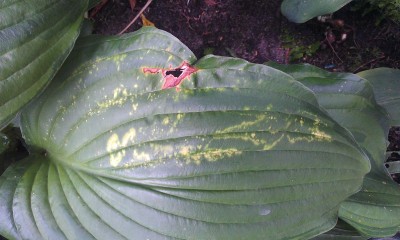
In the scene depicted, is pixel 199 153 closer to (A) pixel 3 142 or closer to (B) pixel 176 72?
(B) pixel 176 72

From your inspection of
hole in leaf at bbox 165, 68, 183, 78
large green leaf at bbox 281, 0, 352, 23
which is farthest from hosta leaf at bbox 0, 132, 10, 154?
large green leaf at bbox 281, 0, 352, 23

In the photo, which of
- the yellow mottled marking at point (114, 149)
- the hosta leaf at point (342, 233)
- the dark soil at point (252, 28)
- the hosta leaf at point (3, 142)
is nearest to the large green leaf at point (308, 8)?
the dark soil at point (252, 28)

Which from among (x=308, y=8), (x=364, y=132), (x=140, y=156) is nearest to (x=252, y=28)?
(x=308, y=8)

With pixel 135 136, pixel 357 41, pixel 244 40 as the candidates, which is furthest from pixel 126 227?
pixel 357 41

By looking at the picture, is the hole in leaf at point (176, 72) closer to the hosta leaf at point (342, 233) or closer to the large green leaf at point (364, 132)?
the large green leaf at point (364, 132)

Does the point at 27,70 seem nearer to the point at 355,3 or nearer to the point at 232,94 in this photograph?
the point at 232,94

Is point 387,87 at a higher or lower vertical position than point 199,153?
lower
